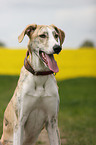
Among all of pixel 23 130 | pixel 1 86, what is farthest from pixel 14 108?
pixel 1 86

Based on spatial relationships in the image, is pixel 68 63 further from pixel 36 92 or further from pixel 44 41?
pixel 44 41

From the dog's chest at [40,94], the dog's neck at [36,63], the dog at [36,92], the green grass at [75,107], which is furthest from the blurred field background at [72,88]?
the dog's neck at [36,63]

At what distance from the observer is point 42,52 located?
388 cm

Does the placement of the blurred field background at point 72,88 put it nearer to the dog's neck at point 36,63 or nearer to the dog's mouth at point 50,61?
the dog's neck at point 36,63

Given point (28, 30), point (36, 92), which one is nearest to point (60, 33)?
point (28, 30)

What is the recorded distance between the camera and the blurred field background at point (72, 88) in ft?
26.9

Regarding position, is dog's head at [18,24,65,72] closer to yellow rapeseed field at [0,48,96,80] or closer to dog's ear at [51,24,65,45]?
dog's ear at [51,24,65,45]

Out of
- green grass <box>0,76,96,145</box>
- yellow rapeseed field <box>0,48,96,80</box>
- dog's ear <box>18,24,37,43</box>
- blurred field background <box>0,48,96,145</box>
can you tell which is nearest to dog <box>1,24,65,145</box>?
dog's ear <box>18,24,37,43</box>

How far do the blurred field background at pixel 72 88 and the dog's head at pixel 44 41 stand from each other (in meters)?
3.03

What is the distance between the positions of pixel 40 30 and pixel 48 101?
104 cm

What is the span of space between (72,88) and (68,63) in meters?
3.08

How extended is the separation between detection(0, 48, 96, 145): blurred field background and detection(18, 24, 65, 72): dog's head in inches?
119

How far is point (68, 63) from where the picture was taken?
18.5 m

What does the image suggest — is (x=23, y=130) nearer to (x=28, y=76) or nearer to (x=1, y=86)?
(x=28, y=76)
